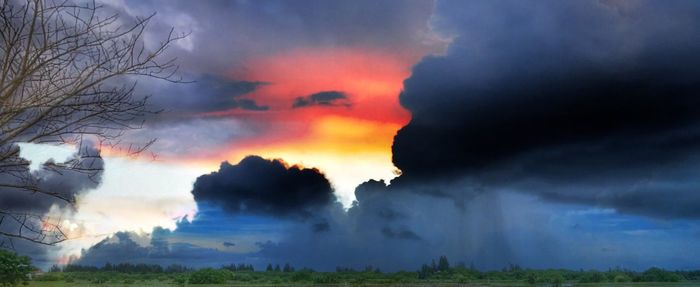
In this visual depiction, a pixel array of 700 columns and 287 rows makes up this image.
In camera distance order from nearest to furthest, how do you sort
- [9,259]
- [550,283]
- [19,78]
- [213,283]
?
[19,78] < [9,259] < [550,283] < [213,283]

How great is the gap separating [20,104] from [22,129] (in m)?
0.27

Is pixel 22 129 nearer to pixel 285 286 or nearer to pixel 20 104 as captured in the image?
pixel 20 104

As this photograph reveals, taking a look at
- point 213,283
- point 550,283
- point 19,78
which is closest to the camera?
point 19,78

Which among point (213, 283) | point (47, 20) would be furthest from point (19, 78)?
point (213, 283)

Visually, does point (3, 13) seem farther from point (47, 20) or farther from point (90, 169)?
point (90, 169)

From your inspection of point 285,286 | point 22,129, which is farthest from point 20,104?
point 285,286

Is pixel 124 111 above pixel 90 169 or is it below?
above

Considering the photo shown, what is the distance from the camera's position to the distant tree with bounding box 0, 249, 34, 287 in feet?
132

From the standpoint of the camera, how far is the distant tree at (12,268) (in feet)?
132

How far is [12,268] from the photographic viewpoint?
133ft

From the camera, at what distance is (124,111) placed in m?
7.35

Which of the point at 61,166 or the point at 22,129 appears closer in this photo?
the point at 22,129

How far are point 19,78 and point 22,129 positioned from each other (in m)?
0.55

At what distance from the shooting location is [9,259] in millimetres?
40438
